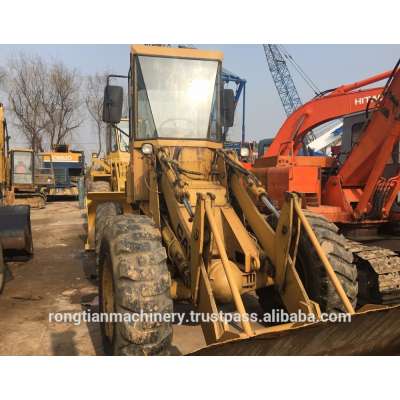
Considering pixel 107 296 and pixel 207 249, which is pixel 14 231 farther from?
pixel 207 249

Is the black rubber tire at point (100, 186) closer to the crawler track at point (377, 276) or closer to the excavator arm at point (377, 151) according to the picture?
the excavator arm at point (377, 151)

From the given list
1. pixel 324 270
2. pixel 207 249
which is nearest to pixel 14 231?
pixel 207 249

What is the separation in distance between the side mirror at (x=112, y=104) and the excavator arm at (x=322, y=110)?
3801 millimetres

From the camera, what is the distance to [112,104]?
4887 millimetres

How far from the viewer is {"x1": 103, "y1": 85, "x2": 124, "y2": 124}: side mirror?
4836mm

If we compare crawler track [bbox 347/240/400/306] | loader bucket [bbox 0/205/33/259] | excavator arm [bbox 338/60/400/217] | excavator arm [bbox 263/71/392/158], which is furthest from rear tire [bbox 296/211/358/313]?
loader bucket [bbox 0/205/33/259]

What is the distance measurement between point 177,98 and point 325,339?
334cm

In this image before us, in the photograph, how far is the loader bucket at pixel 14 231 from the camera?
6887mm

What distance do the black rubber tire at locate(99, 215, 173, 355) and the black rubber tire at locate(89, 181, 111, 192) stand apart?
707 cm

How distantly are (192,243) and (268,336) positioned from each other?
119 cm

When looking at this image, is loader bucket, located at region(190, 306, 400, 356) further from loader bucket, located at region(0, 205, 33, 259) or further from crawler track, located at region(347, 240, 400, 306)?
loader bucket, located at region(0, 205, 33, 259)

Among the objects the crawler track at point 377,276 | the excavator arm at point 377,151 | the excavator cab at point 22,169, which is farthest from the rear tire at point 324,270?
the excavator cab at point 22,169

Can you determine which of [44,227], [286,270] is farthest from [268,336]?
[44,227]

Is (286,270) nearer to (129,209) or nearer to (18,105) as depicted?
(129,209)
